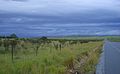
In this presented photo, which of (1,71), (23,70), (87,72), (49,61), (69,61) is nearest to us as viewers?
(1,71)

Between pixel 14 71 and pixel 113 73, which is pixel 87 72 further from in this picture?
pixel 14 71

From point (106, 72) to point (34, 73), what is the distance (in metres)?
4.67

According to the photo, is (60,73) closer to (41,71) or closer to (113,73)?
(41,71)

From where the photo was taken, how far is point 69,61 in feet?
88.0

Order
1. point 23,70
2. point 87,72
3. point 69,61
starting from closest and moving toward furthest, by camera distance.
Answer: point 23,70 < point 87,72 < point 69,61

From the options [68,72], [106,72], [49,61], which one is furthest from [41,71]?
[49,61]

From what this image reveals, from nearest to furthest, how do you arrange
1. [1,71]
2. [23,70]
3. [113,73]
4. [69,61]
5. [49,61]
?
[1,71] < [23,70] < [113,73] < [49,61] < [69,61]

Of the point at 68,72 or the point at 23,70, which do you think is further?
the point at 68,72

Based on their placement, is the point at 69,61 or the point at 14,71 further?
the point at 69,61

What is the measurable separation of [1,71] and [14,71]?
3.28 ft

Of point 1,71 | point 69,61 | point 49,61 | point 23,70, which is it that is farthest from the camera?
point 69,61

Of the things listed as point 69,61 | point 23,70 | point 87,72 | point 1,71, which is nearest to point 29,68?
point 23,70

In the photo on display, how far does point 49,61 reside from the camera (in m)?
24.1

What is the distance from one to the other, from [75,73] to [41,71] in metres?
2.64
